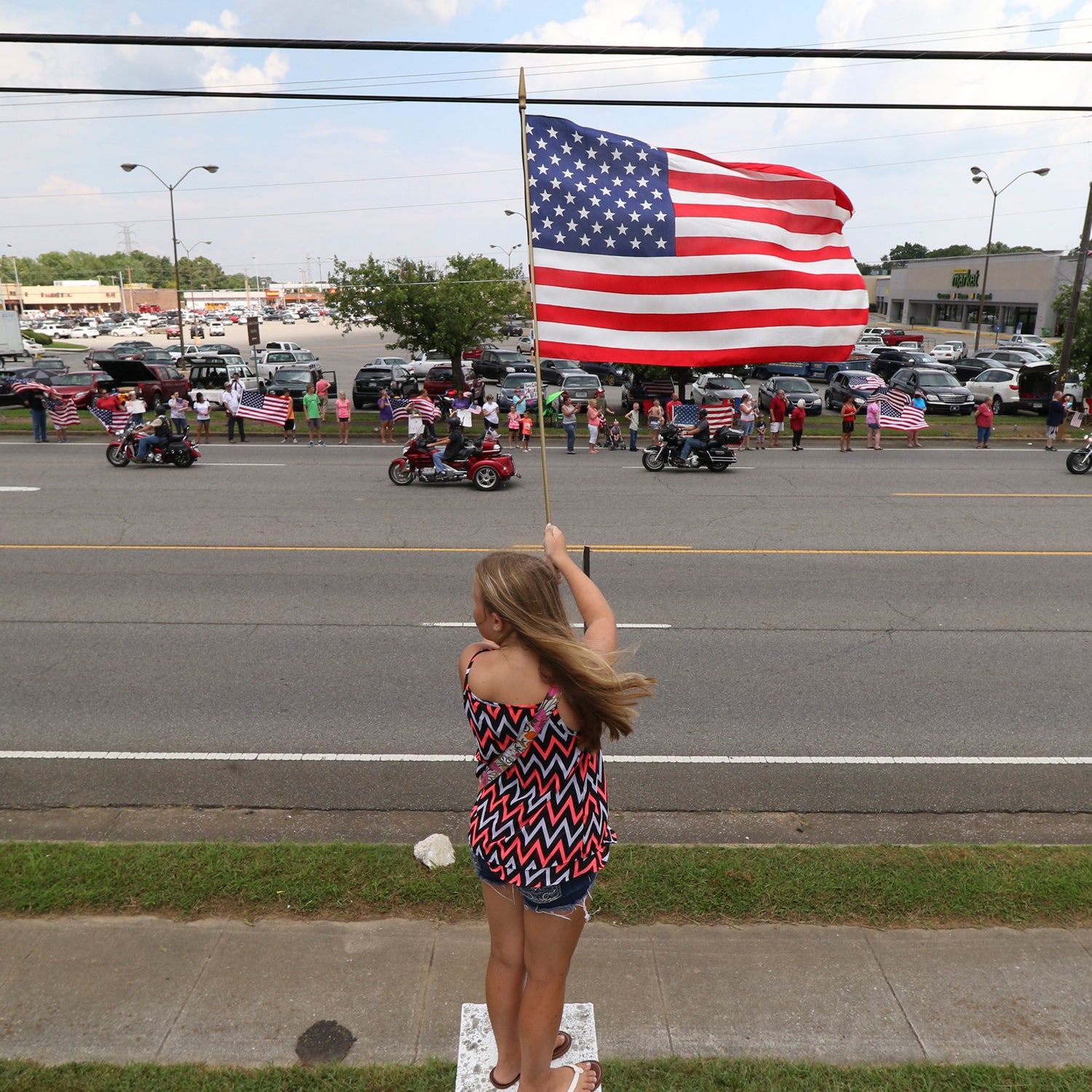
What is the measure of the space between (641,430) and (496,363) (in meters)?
18.2

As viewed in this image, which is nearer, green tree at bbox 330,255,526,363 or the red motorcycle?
the red motorcycle

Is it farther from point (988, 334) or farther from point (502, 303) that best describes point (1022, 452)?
point (988, 334)

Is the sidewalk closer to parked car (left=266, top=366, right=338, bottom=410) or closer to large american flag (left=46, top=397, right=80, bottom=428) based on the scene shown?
large american flag (left=46, top=397, right=80, bottom=428)

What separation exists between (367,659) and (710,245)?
5.31m

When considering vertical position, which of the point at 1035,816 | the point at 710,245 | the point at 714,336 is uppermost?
the point at 710,245

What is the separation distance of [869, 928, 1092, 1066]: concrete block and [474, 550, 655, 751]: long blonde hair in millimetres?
2477

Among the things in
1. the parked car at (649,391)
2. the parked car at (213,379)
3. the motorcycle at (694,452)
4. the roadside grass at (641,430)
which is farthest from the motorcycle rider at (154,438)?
the parked car at (649,391)

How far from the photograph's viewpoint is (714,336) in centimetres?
571

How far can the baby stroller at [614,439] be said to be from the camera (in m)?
26.0

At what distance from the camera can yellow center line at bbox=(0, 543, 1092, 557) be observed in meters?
13.4

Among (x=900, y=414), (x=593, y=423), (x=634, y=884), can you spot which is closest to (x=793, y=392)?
(x=900, y=414)

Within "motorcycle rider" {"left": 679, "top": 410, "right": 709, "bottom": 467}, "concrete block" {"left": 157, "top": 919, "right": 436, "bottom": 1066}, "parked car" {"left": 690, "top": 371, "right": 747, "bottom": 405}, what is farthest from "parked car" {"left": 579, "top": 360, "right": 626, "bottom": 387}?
"concrete block" {"left": 157, "top": 919, "right": 436, "bottom": 1066}

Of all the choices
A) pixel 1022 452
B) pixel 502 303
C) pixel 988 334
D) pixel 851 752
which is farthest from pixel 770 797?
pixel 988 334

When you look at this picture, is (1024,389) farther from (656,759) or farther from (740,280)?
(740,280)
